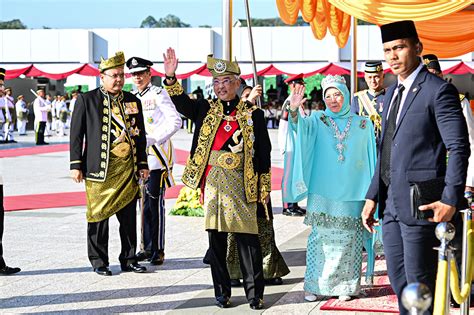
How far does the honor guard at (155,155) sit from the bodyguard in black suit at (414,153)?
3.55 metres

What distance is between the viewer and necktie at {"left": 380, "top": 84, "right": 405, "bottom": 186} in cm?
429

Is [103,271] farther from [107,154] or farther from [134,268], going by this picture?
Result: [107,154]

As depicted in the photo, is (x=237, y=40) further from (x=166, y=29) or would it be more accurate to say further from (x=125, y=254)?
(x=125, y=254)

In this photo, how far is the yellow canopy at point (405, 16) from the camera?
6.97 meters

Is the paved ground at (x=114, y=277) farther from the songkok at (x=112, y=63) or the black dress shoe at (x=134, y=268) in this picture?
the songkok at (x=112, y=63)

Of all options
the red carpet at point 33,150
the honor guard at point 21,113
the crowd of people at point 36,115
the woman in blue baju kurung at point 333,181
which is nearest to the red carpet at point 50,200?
the woman in blue baju kurung at point 333,181

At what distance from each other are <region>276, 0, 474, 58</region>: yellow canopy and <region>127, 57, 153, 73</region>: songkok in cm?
177

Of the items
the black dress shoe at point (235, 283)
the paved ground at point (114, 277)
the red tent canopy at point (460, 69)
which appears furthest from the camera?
the red tent canopy at point (460, 69)

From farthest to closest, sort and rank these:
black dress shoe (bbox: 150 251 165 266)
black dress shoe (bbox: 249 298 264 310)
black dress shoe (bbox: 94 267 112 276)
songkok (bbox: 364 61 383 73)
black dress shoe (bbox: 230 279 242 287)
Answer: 1. songkok (bbox: 364 61 383 73)
2. black dress shoe (bbox: 150 251 165 266)
3. black dress shoe (bbox: 94 267 112 276)
4. black dress shoe (bbox: 230 279 242 287)
5. black dress shoe (bbox: 249 298 264 310)

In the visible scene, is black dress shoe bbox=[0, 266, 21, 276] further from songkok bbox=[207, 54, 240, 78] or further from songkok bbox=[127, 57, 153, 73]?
songkok bbox=[207, 54, 240, 78]

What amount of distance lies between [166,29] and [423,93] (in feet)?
127

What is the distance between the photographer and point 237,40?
40281 mm

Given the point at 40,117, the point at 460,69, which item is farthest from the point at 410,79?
the point at 460,69

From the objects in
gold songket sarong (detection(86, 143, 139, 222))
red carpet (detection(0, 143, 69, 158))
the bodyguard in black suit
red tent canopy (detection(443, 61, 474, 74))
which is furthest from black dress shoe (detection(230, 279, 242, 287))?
red tent canopy (detection(443, 61, 474, 74))
